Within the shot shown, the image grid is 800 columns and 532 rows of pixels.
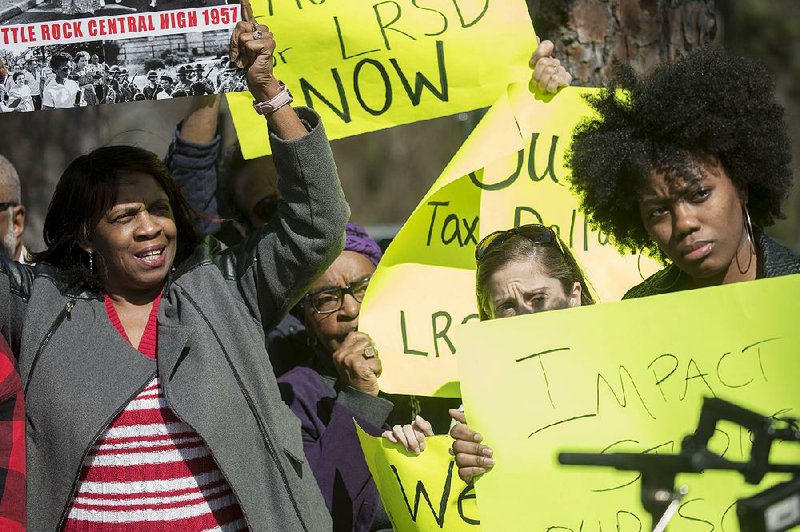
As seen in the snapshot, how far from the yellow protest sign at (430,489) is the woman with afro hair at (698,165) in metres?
0.60

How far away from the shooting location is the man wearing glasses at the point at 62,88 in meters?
2.84

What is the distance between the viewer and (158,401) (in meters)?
2.75

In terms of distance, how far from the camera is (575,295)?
2.82m

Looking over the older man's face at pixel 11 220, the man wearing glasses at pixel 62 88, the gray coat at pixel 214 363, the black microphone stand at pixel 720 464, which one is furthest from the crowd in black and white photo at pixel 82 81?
the black microphone stand at pixel 720 464

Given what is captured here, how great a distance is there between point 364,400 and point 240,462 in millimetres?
706

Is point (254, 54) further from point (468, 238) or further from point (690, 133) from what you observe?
point (690, 133)

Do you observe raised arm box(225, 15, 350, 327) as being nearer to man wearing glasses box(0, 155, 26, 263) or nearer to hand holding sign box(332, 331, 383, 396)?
hand holding sign box(332, 331, 383, 396)

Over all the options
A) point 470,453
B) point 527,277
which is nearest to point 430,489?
point 470,453

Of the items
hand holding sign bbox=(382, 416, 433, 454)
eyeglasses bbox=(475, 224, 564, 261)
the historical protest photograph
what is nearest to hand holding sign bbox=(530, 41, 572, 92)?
the historical protest photograph

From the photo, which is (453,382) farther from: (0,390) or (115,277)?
(0,390)

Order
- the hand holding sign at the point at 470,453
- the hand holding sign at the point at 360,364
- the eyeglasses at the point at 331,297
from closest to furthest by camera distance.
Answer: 1. the hand holding sign at the point at 470,453
2. the hand holding sign at the point at 360,364
3. the eyeglasses at the point at 331,297

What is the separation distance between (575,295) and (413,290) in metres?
0.65

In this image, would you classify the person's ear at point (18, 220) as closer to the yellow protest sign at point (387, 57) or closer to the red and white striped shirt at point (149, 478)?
the yellow protest sign at point (387, 57)

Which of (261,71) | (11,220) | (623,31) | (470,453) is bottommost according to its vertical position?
(470,453)
